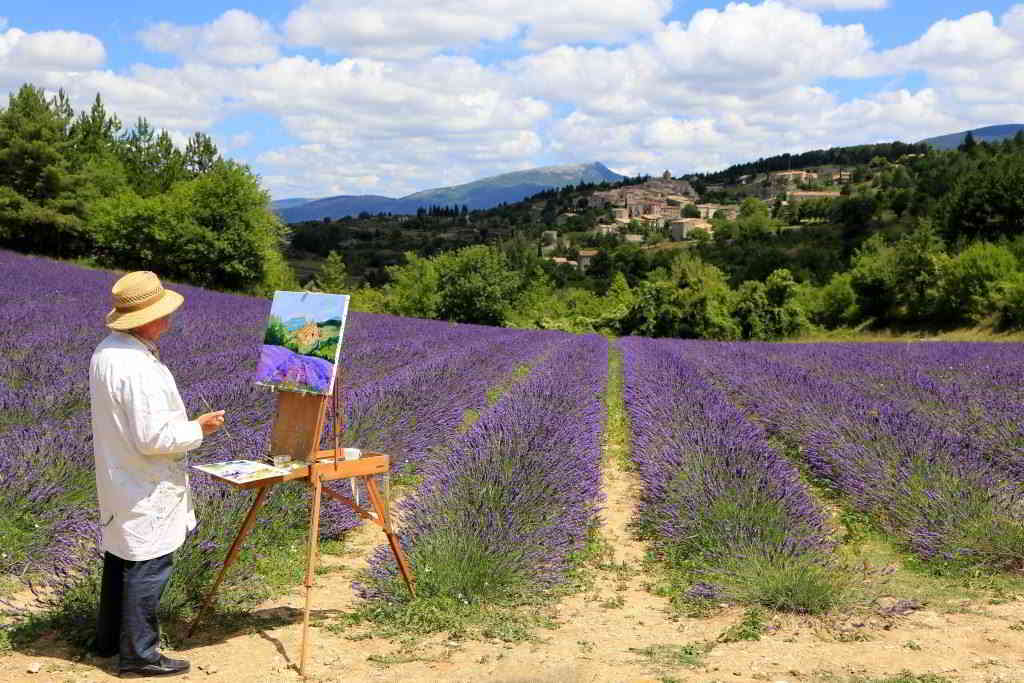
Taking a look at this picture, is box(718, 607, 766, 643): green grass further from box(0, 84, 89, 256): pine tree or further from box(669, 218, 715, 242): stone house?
box(669, 218, 715, 242): stone house

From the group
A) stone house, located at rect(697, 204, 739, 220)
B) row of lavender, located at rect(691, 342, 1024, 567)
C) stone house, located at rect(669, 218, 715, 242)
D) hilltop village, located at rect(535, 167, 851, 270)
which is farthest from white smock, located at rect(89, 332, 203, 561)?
stone house, located at rect(697, 204, 739, 220)

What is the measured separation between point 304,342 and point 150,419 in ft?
2.34

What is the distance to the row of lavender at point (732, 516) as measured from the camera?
3.48 m

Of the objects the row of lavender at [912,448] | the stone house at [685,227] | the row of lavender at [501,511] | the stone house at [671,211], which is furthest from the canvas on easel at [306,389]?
the stone house at [671,211]

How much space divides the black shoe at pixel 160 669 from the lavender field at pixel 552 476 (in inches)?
17.5

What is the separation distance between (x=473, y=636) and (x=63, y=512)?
85.8 inches

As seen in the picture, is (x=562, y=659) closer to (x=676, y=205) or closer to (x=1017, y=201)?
(x=1017, y=201)

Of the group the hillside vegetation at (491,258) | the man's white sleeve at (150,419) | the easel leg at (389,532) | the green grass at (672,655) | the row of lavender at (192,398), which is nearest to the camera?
the man's white sleeve at (150,419)

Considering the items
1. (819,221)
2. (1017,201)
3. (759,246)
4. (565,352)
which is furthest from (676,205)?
(565,352)

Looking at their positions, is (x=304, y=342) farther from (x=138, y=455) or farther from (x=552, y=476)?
(x=552, y=476)

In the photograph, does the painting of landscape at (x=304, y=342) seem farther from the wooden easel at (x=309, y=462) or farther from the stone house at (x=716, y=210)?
the stone house at (x=716, y=210)

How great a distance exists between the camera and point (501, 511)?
13.4ft

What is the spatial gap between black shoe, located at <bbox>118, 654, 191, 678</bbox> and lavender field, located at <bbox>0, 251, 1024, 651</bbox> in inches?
17.5

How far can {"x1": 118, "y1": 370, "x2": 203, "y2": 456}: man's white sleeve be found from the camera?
262 centimetres
